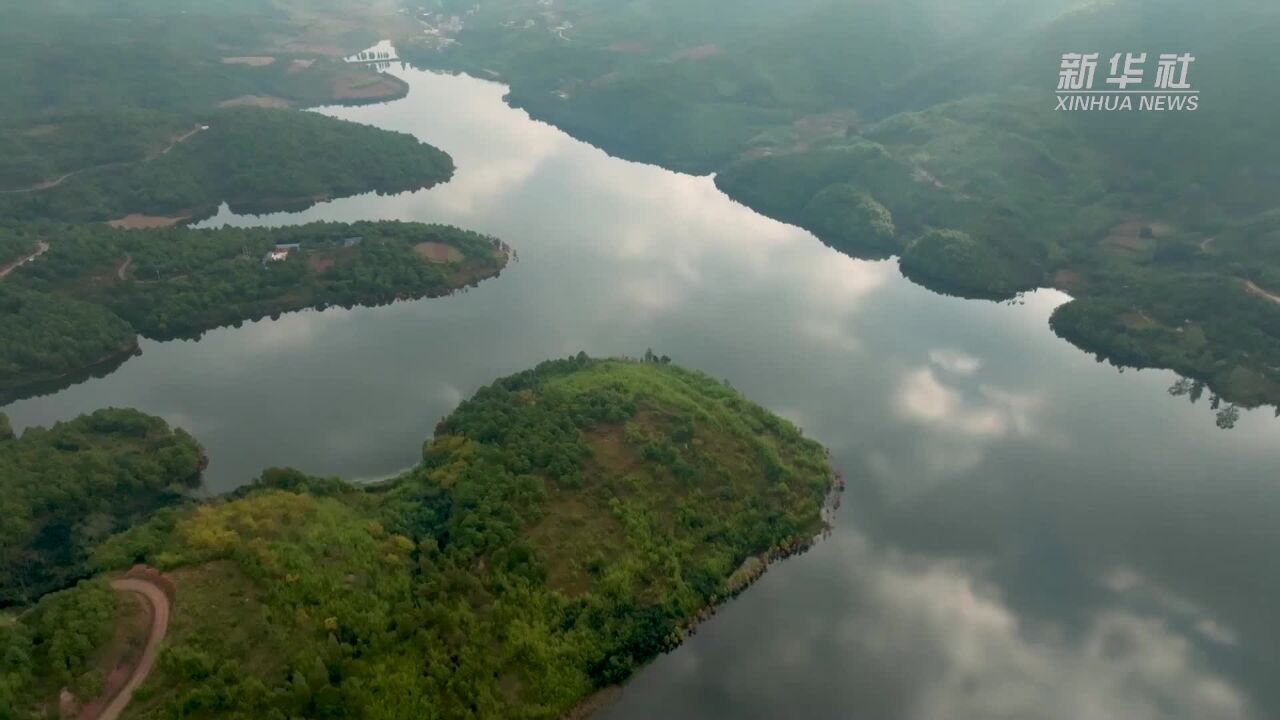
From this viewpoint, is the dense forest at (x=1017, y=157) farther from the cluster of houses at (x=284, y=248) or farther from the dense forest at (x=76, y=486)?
the dense forest at (x=76, y=486)

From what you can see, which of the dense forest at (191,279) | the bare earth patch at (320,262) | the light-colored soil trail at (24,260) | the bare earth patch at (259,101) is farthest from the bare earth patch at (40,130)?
the bare earth patch at (320,262)

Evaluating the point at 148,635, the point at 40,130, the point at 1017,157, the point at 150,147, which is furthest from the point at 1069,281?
the point at 40,130

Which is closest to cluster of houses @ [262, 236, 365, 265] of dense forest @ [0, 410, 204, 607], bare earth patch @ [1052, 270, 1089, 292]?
dense forest @ [0, 410, 204, 607]

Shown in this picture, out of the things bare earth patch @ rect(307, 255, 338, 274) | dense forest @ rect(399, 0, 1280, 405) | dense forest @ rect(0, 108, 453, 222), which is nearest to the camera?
dense forest @ rect(399, 0, 1280, 405)

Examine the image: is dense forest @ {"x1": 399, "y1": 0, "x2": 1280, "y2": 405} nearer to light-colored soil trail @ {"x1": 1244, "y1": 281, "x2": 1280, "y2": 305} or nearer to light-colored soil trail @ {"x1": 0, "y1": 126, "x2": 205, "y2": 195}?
light-colored soil trail @ {"x1": 1244, "y1": 281, "x2": 1280, "y2": 305}

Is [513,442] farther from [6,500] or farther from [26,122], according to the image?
[26,122]

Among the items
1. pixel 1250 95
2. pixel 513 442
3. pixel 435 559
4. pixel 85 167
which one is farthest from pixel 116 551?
pixel 1250 95
